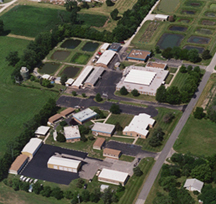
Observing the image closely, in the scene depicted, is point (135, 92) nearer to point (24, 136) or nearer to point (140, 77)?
point (140, 77)

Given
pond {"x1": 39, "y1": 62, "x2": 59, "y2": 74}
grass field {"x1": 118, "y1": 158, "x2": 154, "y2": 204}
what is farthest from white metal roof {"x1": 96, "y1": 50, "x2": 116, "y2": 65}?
grass field {"x1": 118, "y1": 158, "x2": 154, "y2": 204}

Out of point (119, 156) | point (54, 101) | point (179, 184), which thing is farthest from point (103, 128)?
point (179, 184)

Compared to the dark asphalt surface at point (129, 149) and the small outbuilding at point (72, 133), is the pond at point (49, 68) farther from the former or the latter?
the dark asphalt surface at point (129, 149)

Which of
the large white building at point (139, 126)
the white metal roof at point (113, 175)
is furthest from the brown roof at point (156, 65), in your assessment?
the white metal roof at point (113, 175)

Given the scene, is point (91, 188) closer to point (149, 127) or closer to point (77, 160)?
point (77, 160)

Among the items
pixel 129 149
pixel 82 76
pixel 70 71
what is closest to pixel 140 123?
pixel 129 149
